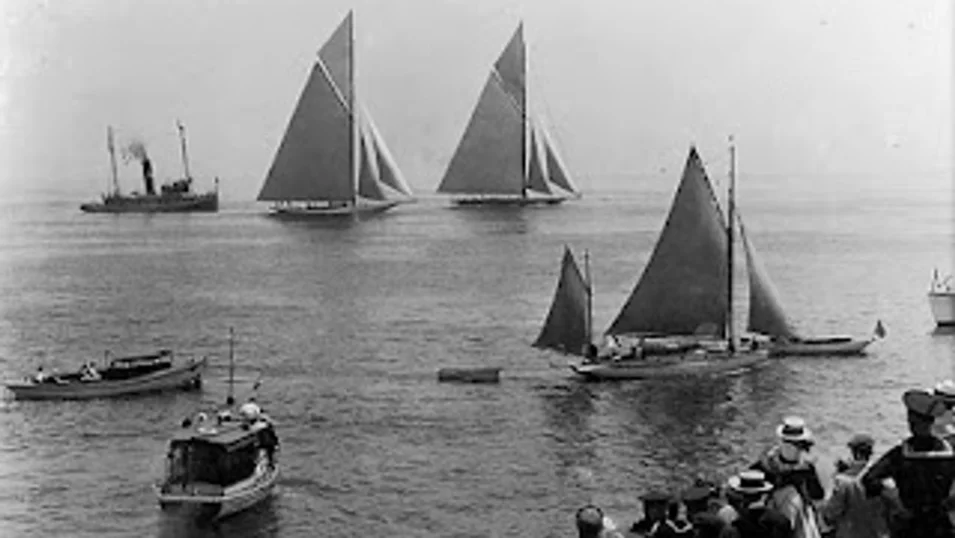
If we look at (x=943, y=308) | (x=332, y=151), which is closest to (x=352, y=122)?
(x=332, y=151)

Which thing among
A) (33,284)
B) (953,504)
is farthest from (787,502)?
(33,284)

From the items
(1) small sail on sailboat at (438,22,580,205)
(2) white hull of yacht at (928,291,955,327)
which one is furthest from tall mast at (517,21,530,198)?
(2) white hull of yacht at (928,291,955,327)

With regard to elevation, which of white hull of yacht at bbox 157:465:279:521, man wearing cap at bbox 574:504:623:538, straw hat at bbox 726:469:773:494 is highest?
straw hat at bbox 726:469:773:494

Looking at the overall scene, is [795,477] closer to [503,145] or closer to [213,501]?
[213,501]

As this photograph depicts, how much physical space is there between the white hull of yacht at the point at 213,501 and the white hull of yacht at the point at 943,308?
47.6 metres

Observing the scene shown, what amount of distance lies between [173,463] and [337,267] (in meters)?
77.5

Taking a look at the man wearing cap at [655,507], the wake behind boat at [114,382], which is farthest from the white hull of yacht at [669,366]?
the man wearing cap at [655,507]

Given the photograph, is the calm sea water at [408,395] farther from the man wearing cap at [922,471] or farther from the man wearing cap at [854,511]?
the man wearing cap at [922,471]

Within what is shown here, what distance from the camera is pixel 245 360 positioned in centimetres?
5922

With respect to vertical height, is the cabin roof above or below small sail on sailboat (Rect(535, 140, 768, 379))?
below

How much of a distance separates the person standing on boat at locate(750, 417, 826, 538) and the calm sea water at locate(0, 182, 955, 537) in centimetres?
2145

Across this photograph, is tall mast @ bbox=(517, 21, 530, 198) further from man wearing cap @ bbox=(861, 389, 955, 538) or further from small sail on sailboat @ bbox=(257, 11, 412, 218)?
man wearing cap @ bbox=(861, 389, 955, 538)

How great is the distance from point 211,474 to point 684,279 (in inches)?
1107

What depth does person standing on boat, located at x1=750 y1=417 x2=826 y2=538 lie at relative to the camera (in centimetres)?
870
